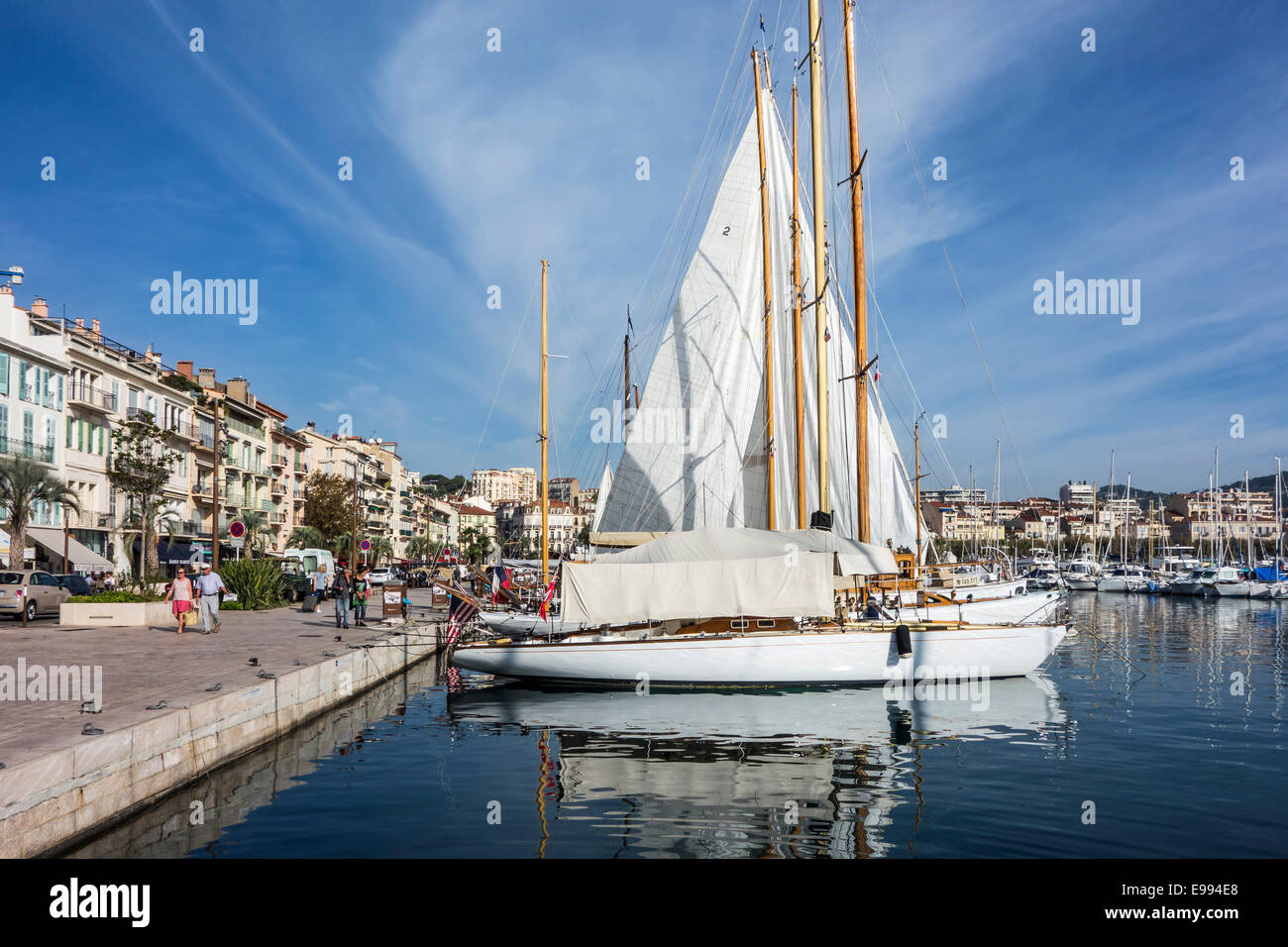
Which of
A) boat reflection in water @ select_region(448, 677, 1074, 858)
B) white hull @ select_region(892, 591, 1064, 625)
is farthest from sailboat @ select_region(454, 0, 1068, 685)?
white hull @ select_region(892, 591, 1064, 625)

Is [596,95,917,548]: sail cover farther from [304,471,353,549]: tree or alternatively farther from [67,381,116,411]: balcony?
[304,471,353,549]: tree

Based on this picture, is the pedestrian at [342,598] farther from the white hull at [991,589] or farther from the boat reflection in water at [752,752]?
the white hull at [991,589]

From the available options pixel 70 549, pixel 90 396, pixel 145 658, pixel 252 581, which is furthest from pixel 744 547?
pixel 90 396

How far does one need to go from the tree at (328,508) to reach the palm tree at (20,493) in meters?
36.3

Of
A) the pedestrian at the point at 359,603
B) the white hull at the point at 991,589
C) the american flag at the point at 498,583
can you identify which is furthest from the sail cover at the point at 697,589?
the white hull at the point at 991,589

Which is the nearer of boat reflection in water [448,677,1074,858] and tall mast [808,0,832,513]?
boat reflection in water [448,677,1074,858]

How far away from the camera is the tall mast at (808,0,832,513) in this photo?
24516 mm

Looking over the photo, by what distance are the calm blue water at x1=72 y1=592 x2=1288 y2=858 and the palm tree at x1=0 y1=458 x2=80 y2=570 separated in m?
26.7

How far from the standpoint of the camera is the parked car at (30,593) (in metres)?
27.1

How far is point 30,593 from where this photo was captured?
1107 inches

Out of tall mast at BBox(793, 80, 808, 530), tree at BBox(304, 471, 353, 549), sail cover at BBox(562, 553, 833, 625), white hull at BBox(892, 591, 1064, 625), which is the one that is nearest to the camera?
sail cover at BBox(562, 553, 833, 625)

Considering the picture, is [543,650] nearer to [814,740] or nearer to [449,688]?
[449,688]

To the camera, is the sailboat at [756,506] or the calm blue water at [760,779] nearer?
the calm blue water at [760,779]
